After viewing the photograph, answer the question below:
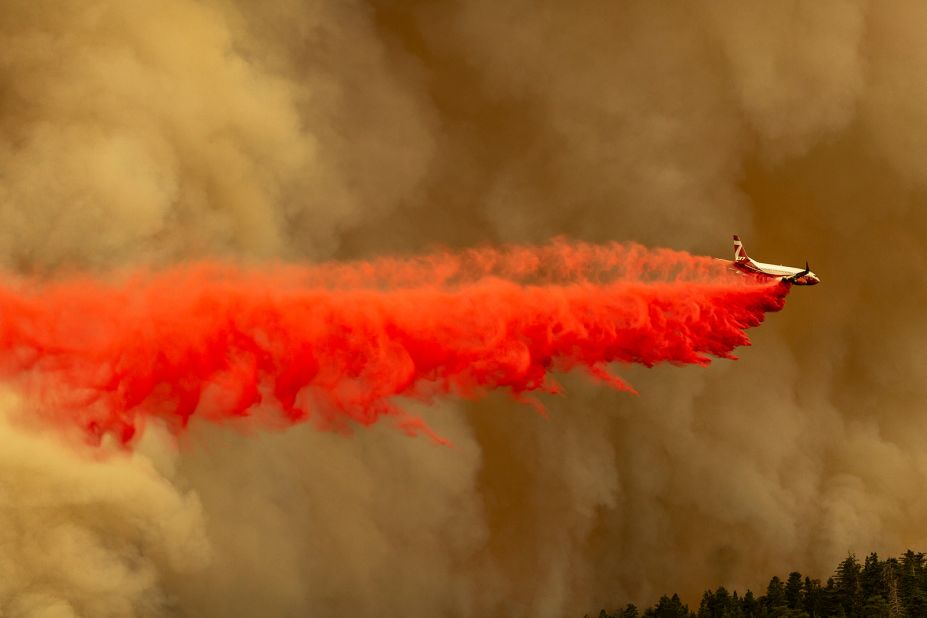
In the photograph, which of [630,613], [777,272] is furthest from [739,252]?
[630,613]

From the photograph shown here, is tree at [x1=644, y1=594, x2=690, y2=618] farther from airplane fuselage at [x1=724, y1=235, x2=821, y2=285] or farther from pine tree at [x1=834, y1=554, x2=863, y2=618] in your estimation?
airplane fuselage at [x1=724, y1=235, x2=821, y2=285]

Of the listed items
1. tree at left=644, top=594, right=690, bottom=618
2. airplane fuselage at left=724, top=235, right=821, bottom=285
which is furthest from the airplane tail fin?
tree at left=644, top=594, right=690, bottom=618

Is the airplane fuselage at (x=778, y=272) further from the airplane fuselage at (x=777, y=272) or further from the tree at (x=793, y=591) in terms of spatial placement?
the tree at (x=793, y=591)

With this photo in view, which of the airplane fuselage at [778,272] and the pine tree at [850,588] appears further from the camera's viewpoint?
the pine tree at [850,588]

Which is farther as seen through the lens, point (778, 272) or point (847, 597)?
point (847, 597)

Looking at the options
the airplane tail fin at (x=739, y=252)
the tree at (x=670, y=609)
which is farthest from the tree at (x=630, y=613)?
the airplane tail fin at (x=739, y=252)

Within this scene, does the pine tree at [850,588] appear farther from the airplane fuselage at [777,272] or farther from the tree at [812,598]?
the airplane fuselage at [777,272]

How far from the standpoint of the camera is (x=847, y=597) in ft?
473

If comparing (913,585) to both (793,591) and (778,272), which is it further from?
(778,272)

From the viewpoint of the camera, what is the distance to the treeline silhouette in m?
138

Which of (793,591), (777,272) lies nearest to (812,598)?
(793,591)

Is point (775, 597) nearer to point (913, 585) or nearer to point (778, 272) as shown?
point (913, 585)

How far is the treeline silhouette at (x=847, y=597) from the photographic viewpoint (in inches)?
5418

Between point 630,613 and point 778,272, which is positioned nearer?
point 778,272
